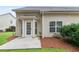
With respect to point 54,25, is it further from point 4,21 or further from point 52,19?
point 4,21

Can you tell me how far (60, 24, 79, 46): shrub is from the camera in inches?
318

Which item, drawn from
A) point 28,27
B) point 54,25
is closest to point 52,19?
point 54,25

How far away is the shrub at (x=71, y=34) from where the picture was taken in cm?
809

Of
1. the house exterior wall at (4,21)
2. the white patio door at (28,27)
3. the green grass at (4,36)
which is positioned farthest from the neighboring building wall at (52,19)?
the house exterior wall at (4,21)

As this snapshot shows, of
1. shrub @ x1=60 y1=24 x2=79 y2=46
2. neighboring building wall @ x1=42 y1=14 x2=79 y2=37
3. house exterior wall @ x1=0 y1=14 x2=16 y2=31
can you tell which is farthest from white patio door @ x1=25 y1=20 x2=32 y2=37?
house exterior wall @ x1=0 y1=14 x2=16 y2=31

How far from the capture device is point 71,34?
873 cm

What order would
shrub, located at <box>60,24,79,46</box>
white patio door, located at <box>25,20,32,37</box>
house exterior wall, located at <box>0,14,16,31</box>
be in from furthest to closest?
white patio door, located at <box>25,20,32,37</box> → shrub, located at <box>60,24,79,46</box> → house exterior wall, located at <box>0,14,16,31</box>

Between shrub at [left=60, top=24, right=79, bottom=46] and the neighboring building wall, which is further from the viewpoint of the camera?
the neighboring building wall

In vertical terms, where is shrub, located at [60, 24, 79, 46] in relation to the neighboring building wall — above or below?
below

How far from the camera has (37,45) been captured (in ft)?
26.6

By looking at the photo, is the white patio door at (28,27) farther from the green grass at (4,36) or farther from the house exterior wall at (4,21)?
the house exterior wall at (4,21)

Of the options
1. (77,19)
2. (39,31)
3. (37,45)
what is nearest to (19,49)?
(37,45)

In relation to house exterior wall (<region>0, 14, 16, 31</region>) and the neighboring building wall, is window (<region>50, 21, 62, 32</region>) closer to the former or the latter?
the neighboring building wall
